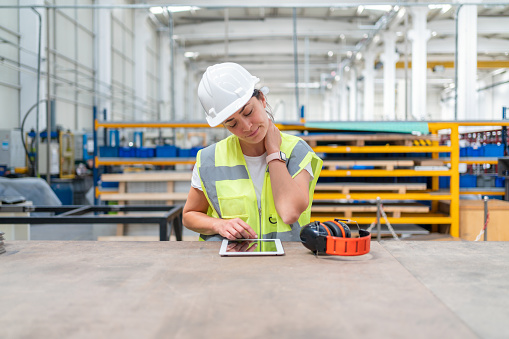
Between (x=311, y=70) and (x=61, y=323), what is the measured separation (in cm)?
2279

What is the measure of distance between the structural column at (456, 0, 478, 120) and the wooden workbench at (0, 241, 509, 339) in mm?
7078

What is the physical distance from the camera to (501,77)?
69.7 feet

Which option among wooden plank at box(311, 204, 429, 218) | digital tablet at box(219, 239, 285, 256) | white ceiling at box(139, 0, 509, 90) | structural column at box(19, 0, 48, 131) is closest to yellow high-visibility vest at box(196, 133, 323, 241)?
digital tablet at box(219, 239, 285, 256)

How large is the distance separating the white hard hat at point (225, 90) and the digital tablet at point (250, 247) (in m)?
0.52

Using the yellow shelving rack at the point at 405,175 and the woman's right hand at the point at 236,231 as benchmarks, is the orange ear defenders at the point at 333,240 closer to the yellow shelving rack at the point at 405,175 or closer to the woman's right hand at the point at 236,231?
the woman's right hand at the point at 236,231

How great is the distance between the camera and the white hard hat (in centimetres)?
171

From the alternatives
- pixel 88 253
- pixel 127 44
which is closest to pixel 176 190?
pixel 88 253

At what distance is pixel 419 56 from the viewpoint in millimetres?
9586

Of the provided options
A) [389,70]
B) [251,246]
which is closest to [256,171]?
[251,246]

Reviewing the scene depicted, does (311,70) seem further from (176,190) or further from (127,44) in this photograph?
(176,190)

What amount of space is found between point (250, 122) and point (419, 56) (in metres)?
9.07

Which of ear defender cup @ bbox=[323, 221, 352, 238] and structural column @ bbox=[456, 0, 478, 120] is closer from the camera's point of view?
ear defender cup @ bbox=[323, 221, 352, 238]

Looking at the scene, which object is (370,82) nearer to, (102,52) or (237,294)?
(102,52)

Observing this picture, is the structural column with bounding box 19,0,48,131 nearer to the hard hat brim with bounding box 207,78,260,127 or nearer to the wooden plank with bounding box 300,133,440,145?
the wooden plank with bounding box 300,133,440,145
